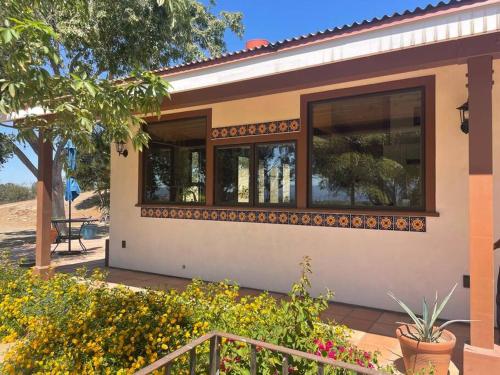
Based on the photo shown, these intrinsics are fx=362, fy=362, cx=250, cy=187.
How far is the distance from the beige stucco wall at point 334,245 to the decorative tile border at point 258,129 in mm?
91

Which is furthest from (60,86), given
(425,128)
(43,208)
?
(43,208)

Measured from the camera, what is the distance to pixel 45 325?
9.96ft

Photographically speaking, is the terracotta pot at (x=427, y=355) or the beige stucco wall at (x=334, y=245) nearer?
the terracotta pot at (x=427, y=355)

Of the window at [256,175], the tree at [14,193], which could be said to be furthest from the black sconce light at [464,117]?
the tree at [14,193]

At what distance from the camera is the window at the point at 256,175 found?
5.10m

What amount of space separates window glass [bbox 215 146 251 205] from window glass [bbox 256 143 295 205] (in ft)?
0.67

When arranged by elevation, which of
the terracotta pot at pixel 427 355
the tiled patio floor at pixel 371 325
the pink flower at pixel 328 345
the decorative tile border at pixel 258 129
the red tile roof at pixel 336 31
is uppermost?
the red tile roof at pixel 336 31

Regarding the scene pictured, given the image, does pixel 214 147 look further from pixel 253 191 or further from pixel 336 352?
pixel 336 352

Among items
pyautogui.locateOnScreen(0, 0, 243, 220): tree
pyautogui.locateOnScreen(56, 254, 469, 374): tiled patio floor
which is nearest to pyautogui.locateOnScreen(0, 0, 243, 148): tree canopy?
pyautogui.locateOnScreen(0, 0, 243, 220): tree

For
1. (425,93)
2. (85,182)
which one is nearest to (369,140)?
(425,93)

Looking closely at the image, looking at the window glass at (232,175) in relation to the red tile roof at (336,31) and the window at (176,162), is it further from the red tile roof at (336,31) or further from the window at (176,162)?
the red tile roof at (336,31)

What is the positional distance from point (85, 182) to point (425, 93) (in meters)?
14.4

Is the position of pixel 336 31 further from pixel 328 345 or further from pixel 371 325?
pixel 371 325

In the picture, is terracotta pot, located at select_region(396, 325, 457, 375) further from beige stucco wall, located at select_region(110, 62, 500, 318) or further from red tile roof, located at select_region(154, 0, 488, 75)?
red tile roof, located at select_region(154, 0, 488, 75)
